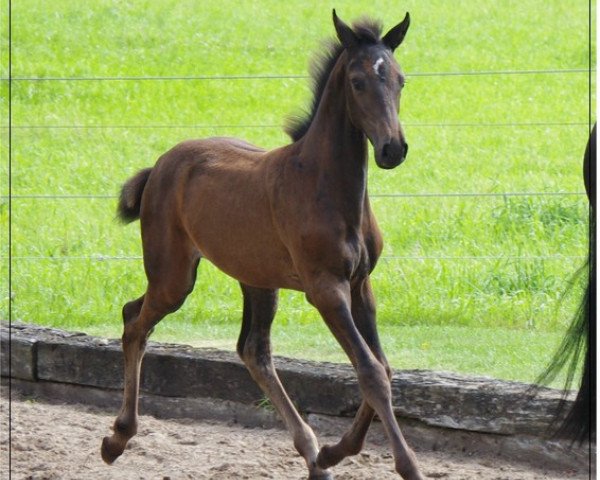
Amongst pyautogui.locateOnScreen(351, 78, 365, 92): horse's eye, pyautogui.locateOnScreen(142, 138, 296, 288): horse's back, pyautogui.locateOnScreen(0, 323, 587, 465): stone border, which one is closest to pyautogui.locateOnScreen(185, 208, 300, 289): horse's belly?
pyautogui.locateOnScreen(142, 138, 296, 288): horse's back

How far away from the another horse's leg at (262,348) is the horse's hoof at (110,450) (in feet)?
2.33

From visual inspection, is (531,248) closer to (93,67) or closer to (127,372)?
(127,372)

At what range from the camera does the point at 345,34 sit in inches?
176

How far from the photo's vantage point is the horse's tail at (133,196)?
5812 mm

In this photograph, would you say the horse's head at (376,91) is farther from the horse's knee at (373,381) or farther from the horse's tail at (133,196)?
the horse's tail at (133,196)

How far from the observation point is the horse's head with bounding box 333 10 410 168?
4188 mm

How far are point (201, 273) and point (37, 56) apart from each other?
20.5ft

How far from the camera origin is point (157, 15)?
15.0 metres

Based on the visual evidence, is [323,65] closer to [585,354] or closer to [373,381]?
[373,381]

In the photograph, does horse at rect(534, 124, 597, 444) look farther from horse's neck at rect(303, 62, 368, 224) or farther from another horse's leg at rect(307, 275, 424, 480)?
horse's neck at rect(303, 62, 368, 224)

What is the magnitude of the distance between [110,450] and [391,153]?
2.15 metres

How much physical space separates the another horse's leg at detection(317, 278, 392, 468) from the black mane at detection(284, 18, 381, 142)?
0.77 meters

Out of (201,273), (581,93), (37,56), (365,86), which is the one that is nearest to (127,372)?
(365,86)

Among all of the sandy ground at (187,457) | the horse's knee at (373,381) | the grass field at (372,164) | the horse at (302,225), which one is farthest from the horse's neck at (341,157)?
the sandy ground at (187,457)
